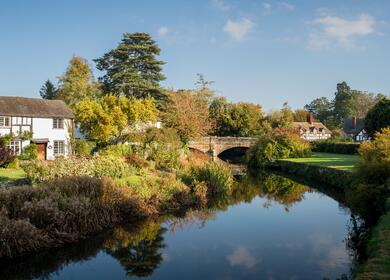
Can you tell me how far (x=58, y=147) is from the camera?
40844mm

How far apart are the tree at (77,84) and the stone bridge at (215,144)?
1684 centimetres

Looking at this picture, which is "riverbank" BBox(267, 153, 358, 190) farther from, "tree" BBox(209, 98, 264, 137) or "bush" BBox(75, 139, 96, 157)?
"tree" BBox(209, 98, 264, 137)

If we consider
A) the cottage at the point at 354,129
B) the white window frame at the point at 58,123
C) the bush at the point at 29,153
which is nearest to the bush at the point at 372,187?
the bush at the point at 29,153

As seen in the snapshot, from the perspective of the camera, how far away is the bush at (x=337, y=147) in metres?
48.2

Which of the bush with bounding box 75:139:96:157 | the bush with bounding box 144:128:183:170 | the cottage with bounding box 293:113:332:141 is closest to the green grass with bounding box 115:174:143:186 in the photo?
the bush with bounding box 144:128:183:170

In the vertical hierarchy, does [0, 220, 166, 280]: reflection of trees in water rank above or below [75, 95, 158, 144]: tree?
below

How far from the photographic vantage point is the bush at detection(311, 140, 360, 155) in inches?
1898

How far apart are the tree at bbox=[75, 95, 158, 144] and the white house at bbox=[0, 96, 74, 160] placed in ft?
8.06

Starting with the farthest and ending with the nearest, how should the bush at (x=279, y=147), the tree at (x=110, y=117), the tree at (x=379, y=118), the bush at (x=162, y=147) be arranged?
the tree at (x=379, y=118) → the bush at (x=279, y=147) → the tree at (x=110, y=117) → the bush at (x=162, y=147)

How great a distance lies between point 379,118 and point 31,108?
4061 centimetres

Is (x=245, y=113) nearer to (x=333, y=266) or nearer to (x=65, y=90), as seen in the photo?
(x=65, y=90)

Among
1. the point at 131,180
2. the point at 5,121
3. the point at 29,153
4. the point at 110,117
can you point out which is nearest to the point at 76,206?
the point at 131,180

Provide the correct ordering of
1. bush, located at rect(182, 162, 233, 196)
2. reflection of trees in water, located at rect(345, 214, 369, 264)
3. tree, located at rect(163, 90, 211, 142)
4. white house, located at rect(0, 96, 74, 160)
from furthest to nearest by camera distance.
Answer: tree, located at rect(163, 90, 211, 142) → white house, located at rect(0, 96, 74, 160) → bush, located at rect(182, 162, 233, 196) → reflection of trees in water, located at rect(345, 214, 369, 264)

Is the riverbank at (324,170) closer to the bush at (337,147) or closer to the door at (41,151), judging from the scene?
the bush at (337,147)
